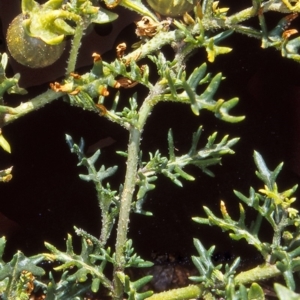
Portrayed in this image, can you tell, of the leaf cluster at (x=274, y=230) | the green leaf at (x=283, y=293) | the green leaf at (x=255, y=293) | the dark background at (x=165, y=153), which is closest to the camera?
the green leaf at (x=283, y=293)

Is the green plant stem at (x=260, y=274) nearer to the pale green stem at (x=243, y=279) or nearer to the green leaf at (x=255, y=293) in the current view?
the pale green stem at (x=243, y=279)

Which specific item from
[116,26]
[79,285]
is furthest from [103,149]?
[79,285]

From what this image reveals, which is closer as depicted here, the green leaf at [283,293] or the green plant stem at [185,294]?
the green leaf at [283,293]

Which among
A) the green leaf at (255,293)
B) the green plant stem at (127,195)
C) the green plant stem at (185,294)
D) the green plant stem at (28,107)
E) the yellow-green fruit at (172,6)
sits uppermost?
the yellow-green fruit at (172,6)

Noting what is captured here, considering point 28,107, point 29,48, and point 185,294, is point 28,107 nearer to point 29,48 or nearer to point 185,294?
point 29,48

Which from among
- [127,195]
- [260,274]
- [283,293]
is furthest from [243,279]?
[283,293]

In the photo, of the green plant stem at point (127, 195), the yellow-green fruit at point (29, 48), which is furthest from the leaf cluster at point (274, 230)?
the yellow-green fruit at point (29, 48)

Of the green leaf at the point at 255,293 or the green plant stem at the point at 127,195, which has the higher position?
the green plant stem at the point at 127,195

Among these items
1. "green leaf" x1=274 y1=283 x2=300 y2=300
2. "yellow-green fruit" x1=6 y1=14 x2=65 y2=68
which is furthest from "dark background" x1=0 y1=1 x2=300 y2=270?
"green leaf" x1=274 y1=283 x2=300 y2=300
